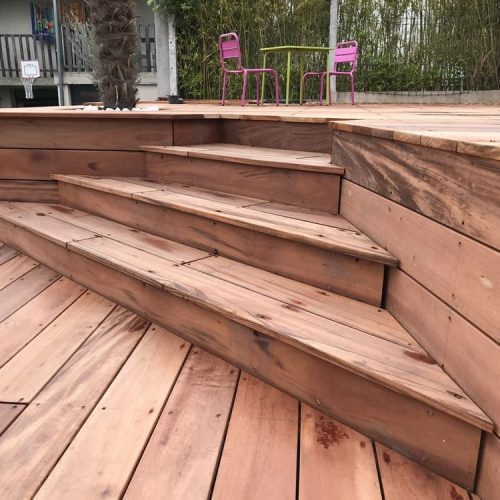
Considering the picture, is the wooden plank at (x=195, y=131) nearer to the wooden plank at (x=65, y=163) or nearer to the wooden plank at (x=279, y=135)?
the wooden plank at (x=279, y=135)

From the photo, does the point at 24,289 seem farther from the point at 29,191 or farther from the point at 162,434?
the point at 162,434

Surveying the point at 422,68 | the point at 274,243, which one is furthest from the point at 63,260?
the point at 422,68

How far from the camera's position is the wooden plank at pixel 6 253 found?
2.22 meters

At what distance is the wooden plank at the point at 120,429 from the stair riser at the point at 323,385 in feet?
0.39

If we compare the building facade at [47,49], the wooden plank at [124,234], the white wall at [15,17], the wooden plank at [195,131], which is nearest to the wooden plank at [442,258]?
the wooden plank at [124,234]

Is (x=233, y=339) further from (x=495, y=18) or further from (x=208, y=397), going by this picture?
(x=495, y=18)

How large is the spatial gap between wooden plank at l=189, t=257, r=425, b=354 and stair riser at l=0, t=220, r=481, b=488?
14cm

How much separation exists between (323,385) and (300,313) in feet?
0.66

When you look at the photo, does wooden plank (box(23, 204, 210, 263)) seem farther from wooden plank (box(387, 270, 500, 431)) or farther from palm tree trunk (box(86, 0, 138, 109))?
palm tree trunk (box(86, 0, 138, 109))

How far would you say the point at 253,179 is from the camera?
1904 millimetres

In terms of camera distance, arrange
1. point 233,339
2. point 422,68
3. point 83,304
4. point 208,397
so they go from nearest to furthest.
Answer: point 208,397 < point 233,339 < point 83,304 < point 422,68

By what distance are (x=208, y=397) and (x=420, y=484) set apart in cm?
51

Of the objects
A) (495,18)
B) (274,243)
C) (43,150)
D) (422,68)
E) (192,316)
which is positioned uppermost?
(495,18)

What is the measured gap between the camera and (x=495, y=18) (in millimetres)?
5422
